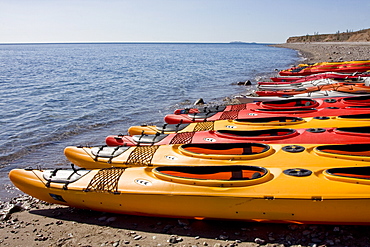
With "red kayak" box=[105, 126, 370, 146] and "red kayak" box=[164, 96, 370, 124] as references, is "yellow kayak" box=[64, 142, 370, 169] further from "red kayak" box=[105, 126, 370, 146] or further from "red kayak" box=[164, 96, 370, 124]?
"red kayak" box=[164, 96, 370, 124]

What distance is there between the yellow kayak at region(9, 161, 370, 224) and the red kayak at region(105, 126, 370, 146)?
4.31 feet

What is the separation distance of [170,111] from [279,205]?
10.3 m

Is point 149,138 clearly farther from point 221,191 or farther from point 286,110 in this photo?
point 286,110

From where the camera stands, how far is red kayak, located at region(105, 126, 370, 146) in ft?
21.5

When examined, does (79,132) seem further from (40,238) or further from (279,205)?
(279,205)

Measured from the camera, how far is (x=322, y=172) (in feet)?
16.5

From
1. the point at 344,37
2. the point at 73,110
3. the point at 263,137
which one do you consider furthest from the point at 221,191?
the point at 344,37

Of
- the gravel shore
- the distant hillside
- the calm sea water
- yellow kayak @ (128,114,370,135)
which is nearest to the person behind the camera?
yellow kayak @ (128,114,370,135)

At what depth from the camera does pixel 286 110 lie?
9281 mm

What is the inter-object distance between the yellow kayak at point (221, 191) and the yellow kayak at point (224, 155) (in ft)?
0.64

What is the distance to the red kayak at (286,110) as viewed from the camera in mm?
8914

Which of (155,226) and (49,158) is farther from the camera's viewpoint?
(49,158)

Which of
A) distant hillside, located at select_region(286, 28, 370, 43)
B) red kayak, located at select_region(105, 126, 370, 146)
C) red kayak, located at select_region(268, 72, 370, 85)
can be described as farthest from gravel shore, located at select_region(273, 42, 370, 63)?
distant hillside, located at select_region(286, 28, 370, 43)

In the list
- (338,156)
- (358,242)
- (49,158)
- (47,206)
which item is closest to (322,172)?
(338,156)
